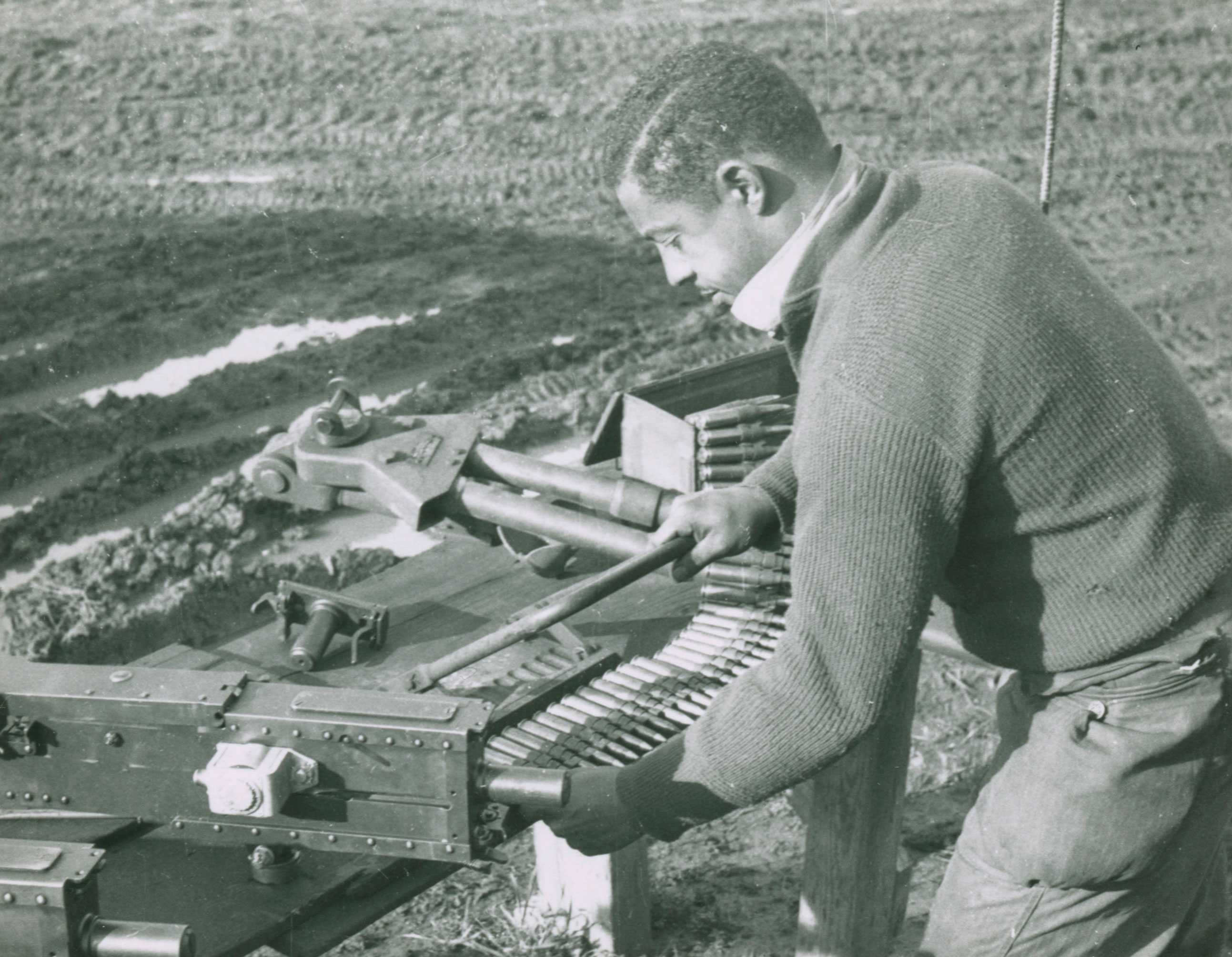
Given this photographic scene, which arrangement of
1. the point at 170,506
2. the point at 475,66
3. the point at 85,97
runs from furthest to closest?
1. the point at 475,66
2. the point at 85,97
3. the point at 170,506

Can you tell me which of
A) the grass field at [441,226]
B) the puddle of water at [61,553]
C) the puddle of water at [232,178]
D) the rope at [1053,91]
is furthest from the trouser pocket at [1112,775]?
the puddle of water at [232,178]

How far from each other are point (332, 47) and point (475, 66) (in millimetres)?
1343

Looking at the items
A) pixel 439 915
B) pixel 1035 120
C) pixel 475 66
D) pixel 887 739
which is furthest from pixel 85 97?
pixel 887 739

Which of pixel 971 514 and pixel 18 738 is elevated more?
pixel 971 514

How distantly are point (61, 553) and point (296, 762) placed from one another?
14.1 ft

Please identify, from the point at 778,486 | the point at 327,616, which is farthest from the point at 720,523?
the point at 327,616

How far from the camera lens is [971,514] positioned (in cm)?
256

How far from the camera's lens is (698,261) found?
2.76m

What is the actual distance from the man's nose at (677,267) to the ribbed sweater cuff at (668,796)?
2.86 ft

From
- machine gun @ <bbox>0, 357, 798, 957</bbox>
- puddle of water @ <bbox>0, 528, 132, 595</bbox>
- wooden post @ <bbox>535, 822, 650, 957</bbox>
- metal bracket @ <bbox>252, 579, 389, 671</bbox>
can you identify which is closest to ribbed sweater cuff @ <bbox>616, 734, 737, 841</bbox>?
machine gun @ <bbox>0, 357, 798, 957</bbox>

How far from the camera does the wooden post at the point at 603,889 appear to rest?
407cm

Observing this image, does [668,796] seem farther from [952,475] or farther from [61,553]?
[61,553]

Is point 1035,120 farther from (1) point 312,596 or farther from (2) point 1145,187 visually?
(1) point 312,596

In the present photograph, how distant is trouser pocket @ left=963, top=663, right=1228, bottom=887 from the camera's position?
2689mm
